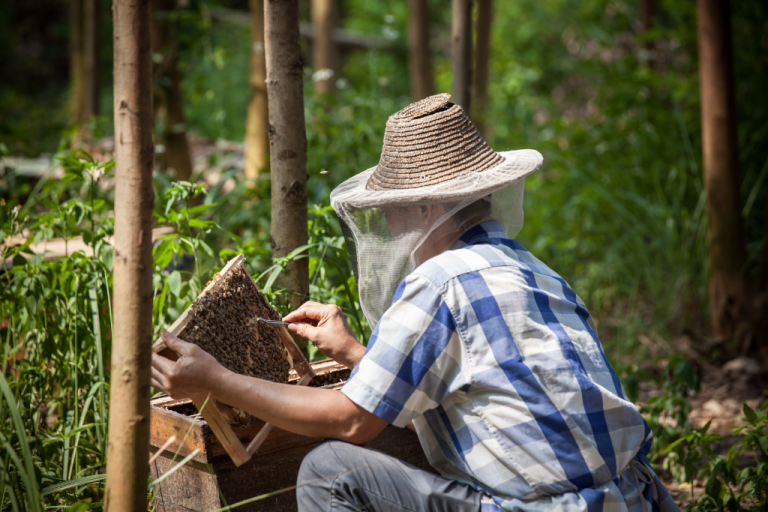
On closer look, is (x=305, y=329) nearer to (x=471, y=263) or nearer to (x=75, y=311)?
(x=471, y=263)

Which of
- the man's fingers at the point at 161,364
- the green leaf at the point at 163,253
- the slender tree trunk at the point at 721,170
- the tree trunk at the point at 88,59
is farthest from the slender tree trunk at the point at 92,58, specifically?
the man's fingers at the point at 161,364

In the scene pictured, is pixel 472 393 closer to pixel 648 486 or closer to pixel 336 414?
pixel 336 414

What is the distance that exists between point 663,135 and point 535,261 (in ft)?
12.0

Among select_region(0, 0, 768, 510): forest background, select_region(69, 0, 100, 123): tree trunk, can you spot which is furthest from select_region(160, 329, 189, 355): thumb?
select_region(69, 0, 100, 123): tree trunk

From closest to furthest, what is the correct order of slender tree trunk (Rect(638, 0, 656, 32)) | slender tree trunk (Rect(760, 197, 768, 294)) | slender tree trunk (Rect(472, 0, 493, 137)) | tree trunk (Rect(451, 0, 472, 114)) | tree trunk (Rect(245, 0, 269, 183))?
slender tree trunk (Rect(760, 197, 768, 294))
tree trunk (Rect(451, 0, 472, 114))
tree trunk (Rect(245, 0, 269, 183))
slender tree trunk (Rect(472, 0, 493, 137))
slender tree trunk (Rect(638, 0, 656, 32))

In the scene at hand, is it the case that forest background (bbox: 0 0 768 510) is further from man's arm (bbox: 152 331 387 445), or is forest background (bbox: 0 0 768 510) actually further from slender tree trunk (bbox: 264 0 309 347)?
man's arm (bbox: 152 331 387 445)

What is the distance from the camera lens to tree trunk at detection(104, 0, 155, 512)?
1271mm

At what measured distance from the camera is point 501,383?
1.43 m

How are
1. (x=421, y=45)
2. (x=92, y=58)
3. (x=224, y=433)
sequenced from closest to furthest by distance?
(x=224, y=433) < (x=421, y=45) < (x=92, y=58)

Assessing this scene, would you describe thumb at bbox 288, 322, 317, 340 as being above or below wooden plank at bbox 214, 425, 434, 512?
above

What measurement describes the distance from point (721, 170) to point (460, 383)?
3.20 meters

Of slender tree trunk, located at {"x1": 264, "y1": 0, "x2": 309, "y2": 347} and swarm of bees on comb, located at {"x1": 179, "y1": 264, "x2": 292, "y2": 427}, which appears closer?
swarm of bees on comb, located at {"x1": 179, "y1": 264, "x2": 292, "y2": 427}

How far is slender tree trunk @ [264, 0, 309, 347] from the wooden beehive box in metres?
0.51

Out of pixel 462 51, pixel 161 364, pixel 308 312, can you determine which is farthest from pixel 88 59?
pixel 161 364
